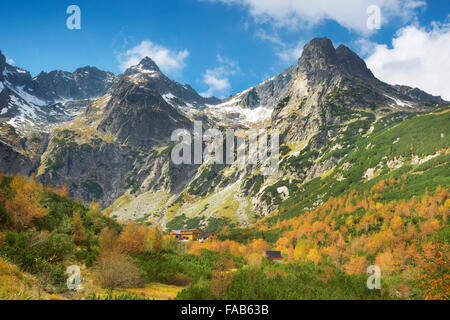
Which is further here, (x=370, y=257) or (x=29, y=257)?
(x=370, y=257)

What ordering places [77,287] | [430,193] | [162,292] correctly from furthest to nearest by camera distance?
[430,193] → [162,292] → [77,287]

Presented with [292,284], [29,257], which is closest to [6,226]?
[29,257]

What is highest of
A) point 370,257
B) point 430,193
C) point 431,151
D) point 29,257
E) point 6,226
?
point 431,151

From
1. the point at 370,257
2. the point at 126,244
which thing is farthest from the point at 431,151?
the point at 126,244

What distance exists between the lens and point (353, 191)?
190125 mm

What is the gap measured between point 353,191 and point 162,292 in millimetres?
174144

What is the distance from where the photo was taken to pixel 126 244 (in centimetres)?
5228

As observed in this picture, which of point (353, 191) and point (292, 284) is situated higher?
point (353, 191)
